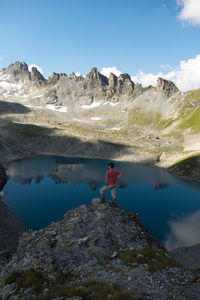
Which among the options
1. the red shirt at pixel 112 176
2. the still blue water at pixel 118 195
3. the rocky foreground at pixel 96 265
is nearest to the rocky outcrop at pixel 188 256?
the still blue water at pixel 118 195

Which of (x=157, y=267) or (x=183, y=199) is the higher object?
(x=157, y=267)

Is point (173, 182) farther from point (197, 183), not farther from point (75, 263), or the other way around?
point (75, 263)

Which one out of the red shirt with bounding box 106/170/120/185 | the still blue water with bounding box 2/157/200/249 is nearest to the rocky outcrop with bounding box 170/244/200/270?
the still blue water with bounding box 2/157/200/249

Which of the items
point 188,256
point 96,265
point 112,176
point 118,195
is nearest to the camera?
point 96,265

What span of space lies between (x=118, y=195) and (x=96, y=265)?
5794 cm

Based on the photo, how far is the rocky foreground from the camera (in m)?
14.5

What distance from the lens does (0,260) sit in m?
28.4

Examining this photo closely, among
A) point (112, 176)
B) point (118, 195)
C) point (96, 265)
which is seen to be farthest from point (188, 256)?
point (118, 195)

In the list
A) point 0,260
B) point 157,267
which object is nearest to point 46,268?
point 157,267

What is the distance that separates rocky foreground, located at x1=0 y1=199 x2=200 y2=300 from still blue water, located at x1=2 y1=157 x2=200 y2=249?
27.7m

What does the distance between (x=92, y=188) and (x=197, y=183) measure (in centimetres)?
5178

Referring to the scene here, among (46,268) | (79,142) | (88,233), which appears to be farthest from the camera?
(79,142)

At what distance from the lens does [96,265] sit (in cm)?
1872

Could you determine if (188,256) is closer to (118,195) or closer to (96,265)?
(96,265)
